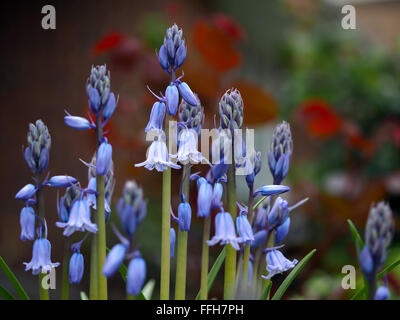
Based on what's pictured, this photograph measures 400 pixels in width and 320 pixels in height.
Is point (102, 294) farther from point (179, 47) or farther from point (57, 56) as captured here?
point (57, 56)

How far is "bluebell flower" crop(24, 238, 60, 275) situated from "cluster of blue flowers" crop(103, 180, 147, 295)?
0.14 meters

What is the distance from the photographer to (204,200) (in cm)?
52

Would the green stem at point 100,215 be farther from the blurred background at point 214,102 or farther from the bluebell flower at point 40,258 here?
the blurred background at point 214,102

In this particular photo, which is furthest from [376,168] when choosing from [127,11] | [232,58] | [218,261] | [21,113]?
[218,261]

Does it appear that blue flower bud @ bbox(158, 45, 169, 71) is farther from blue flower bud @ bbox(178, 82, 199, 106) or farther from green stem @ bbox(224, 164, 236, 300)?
green stem @ bbox(224, 164, 236, 300)

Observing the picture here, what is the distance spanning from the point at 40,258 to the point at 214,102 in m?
1.66

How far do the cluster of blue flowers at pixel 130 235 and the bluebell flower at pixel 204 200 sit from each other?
0.27 feet

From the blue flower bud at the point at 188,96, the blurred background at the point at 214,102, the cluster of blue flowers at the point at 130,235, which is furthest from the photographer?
the blurred background at the point at 214,102

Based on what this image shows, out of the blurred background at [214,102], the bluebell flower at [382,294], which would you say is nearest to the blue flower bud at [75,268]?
the bluebell flower at [382,294]

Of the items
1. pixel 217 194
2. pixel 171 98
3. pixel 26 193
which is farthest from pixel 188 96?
pixel 26 193

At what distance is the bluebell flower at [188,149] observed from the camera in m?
0.55

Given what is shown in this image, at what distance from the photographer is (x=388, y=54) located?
398cm

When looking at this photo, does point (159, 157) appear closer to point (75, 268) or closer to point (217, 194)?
point (217, 194)

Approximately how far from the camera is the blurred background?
7.39 ft
